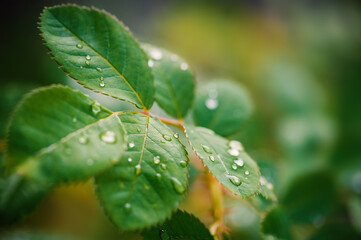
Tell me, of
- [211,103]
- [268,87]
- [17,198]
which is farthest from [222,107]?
[268,87]

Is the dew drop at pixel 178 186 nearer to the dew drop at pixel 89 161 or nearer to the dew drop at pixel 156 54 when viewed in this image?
the dew drop at pixel 89 161

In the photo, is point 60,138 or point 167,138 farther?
point 167,138

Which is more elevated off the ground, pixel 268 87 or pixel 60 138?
pixel 60 138

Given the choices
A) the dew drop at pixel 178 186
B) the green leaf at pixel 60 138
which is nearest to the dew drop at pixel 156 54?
the green leaf at pixel 60 138

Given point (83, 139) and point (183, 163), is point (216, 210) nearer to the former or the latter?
point (183, 163)

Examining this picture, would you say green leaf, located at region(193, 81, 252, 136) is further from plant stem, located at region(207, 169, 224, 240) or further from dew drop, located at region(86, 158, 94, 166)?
dew drop, located at region(86, 158, 94, 166)

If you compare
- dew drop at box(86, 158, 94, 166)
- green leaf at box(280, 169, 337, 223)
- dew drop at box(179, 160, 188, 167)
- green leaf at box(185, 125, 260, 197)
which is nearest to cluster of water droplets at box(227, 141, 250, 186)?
green leaf at box(185, 125, 260, 197)

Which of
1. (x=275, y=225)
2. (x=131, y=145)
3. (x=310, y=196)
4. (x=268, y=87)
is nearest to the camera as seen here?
(x=131, y=145)

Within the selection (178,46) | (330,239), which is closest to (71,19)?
(330,239)
